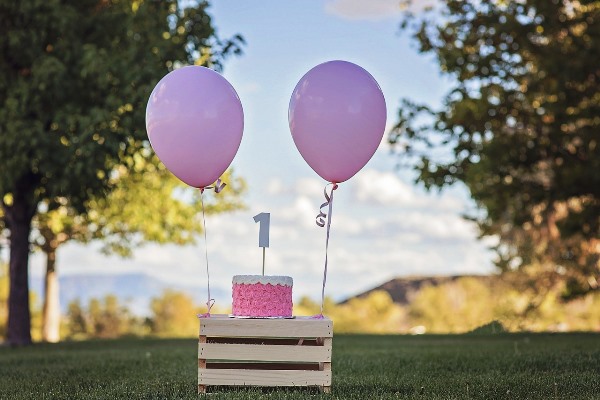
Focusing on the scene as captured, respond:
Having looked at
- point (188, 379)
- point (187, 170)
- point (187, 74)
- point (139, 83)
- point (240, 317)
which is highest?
point (139, 83)

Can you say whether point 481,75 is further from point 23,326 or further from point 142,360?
point 23,326

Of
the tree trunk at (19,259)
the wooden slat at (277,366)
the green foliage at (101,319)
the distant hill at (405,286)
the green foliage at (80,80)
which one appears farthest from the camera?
the distant hill at (405,286)

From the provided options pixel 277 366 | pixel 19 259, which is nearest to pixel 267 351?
pixel 277 366

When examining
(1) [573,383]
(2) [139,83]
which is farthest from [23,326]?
(1) [573,383]

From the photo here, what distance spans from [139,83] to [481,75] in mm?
7539

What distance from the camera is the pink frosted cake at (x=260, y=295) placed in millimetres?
6738

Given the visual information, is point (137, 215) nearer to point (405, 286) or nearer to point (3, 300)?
point (3, 300)

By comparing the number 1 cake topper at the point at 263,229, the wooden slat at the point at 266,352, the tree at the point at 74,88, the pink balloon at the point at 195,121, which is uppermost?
the tree at the point at 74,88

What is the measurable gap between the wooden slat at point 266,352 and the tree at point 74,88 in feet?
25.3

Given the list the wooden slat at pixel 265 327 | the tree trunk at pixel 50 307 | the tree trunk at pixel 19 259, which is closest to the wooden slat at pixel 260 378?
the wooden slat at pixel 265 327

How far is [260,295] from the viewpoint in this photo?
6.74 meters

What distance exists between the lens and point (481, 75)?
17.1 metres

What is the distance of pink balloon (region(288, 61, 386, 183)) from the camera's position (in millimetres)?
6660

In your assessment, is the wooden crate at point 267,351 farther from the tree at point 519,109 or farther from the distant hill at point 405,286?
the distant hill at point 405,286
